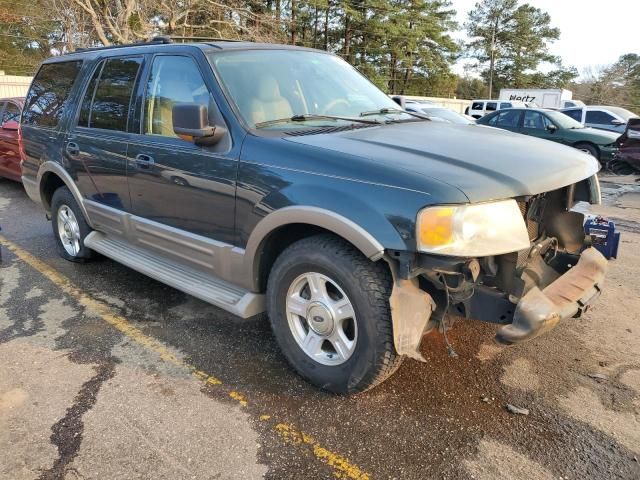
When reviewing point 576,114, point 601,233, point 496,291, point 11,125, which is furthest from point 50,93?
point 576,114

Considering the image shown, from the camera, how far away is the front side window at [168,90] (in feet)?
11.3

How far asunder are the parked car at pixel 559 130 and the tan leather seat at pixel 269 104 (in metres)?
11.4

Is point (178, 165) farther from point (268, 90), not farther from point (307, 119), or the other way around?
point (307, 119)

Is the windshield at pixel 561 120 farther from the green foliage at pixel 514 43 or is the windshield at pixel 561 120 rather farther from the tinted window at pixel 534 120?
the green foliage at pixel 514 43

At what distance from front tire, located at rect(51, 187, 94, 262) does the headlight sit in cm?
367

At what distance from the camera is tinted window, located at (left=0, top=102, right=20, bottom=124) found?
869 cm

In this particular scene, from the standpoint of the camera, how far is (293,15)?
32.0m

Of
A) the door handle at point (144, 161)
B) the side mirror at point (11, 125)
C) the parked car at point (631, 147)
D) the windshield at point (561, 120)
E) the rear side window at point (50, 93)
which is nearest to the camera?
the door handle at point (144, 161)

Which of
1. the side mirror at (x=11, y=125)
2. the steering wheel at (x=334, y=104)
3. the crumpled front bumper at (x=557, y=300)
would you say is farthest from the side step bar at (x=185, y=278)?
the side mirror at (x=11, y=125)

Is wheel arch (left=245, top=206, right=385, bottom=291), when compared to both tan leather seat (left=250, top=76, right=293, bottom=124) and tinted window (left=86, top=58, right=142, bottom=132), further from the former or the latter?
tinted window (left=86, top=58, right=142, bottom=132)

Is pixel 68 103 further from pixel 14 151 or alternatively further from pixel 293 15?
pixel 293 15

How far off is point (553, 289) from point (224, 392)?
198 cm

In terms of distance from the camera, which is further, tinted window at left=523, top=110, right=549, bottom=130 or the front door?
tinted window at left=523, top=110, right=549, bottom=130

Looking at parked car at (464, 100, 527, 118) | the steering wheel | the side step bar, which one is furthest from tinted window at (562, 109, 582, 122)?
the side step bar
